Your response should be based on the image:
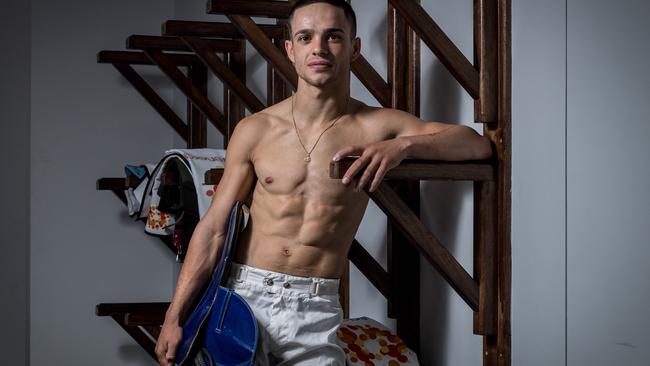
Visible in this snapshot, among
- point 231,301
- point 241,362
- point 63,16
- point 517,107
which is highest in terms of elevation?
point 63,16

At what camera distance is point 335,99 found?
82.5 inches

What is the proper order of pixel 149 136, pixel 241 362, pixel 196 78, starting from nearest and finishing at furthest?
pixel 241 362 → pixel 196 78 → pixel 149 136

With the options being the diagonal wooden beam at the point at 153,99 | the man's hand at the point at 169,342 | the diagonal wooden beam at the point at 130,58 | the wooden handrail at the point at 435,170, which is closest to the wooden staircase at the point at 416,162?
the wooden handrail at the point at 435,170

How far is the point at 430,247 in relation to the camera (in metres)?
2.04

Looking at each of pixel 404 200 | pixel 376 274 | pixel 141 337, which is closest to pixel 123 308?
pixel 141 337

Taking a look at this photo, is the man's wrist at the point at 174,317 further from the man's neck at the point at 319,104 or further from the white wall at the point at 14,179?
the white wall at the point at 14,179

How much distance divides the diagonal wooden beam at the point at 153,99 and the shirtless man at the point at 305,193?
90.6 inches

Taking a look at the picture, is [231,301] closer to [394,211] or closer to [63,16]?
[394,211]

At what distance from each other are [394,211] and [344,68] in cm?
35

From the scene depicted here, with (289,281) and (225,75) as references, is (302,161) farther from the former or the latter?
(225,75)

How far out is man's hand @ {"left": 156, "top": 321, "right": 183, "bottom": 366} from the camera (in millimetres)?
2105

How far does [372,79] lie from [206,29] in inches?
40.6

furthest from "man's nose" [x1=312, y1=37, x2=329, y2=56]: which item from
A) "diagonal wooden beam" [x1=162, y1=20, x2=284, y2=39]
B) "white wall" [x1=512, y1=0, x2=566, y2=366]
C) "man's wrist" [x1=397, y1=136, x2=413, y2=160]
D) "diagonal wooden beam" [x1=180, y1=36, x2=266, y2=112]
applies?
"diagonal wooden beam" [x1=162, y1=20, x2=284, y2=39]

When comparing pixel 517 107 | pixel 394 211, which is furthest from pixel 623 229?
pixel 394 211
